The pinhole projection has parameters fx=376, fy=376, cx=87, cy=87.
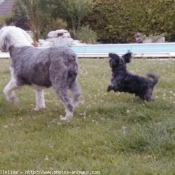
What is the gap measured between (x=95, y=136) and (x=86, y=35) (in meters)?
14.2

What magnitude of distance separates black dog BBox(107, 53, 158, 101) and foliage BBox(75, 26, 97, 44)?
12466mm

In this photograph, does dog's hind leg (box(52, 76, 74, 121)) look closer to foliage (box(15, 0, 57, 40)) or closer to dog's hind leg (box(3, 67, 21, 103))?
dog's hind leg (box(3, 67, 21, 103))

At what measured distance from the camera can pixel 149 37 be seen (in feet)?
58.7

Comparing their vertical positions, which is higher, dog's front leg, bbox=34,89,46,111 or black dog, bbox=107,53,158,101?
black dog, bbox=107,53,158,101

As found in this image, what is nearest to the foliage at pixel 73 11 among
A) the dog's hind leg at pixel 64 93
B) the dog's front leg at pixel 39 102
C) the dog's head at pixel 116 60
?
the dog's head at pixel 116 60

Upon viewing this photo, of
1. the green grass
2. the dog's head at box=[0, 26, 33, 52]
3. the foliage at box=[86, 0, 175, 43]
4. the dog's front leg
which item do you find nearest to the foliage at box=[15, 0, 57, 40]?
the foliage at box=[86, 0, 175, 43]

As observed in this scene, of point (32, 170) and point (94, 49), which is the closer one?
point (32, 170)

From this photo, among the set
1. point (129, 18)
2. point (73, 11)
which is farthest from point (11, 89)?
point (129, 18)

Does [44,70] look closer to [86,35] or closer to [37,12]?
[86,35]

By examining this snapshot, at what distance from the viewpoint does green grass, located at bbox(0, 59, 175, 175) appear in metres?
3.58

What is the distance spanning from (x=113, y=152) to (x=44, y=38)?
Result: 15259mm

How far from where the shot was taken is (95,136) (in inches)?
168

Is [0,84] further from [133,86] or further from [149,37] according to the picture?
[149,37]

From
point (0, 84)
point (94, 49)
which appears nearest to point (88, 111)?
point (0, 84)
